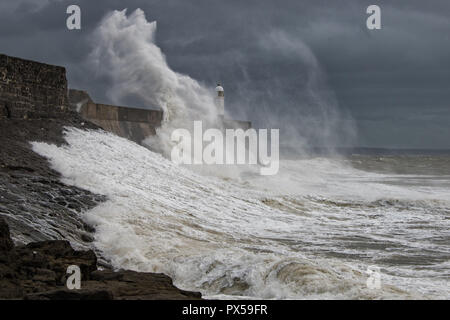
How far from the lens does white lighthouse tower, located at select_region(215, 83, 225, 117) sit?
2443 cm

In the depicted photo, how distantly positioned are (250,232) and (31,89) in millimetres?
5531

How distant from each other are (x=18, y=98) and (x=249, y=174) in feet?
29.7

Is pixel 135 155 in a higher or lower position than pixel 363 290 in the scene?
higher

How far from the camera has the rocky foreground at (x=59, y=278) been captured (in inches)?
171

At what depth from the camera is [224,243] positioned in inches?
314

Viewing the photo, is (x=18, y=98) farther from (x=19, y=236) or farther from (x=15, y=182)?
(x=19, y=236)

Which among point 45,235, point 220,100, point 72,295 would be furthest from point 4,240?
point 220,100

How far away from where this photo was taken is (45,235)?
22.3 feet

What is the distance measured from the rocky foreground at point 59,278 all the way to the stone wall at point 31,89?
6396mm

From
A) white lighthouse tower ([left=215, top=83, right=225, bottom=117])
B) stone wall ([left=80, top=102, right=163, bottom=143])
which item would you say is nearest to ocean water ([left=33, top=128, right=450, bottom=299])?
stone wall ([left=80, top=102, right=163, bottom=143])

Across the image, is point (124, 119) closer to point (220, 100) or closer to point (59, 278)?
point (220, 100)

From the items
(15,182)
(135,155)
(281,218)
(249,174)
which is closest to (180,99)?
(249,174)
